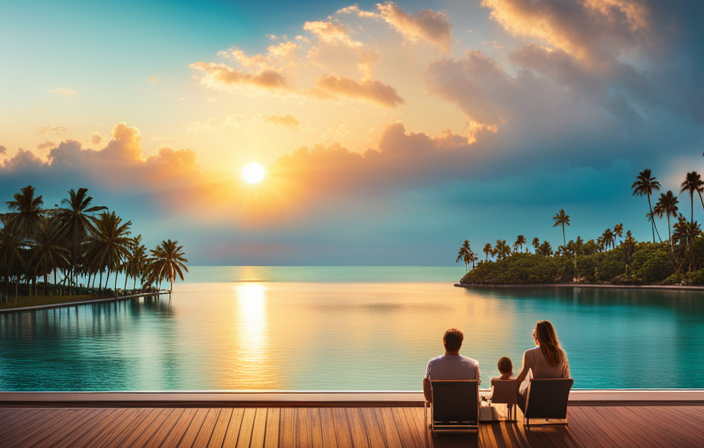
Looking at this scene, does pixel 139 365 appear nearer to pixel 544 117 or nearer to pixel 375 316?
pixel 375 316

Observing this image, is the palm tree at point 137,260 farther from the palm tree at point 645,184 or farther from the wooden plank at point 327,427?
the palm tree at point 645,184

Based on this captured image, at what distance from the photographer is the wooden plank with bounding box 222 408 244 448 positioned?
5797 millimetres

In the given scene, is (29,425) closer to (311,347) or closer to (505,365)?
(505,365)

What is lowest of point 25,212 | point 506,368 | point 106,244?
point 506,368

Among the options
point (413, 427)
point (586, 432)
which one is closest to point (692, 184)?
point (586, 432)

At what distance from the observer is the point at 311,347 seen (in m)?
32.8

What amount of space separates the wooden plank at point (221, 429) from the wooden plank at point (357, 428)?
139 centimetres

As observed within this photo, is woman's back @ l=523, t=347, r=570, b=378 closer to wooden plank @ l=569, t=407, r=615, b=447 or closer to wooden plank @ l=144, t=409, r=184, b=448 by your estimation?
wooden plank @ l=569, t=407, r=615, b=447

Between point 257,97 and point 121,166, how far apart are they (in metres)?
63.3

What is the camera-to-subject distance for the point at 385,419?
653 cm

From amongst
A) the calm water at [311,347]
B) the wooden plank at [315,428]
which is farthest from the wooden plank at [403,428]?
the calm water at [311,347]

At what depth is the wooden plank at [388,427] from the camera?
5.78 metres

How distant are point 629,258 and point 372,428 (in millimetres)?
102323

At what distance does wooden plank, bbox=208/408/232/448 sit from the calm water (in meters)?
14.2
